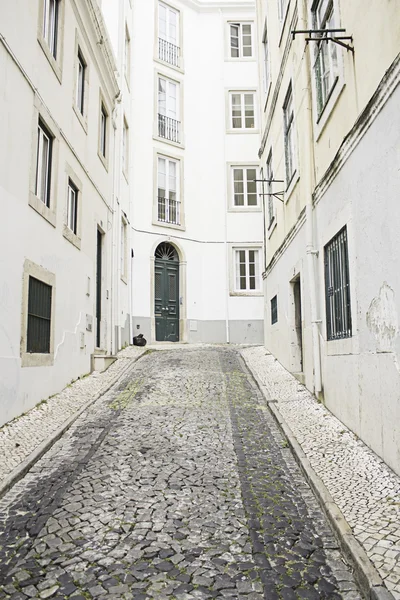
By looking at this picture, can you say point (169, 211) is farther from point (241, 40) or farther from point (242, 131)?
point (241, 40)

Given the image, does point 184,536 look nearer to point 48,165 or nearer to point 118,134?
point 48,165

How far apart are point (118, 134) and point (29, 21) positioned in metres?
6.18

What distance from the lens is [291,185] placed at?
8.98 meters

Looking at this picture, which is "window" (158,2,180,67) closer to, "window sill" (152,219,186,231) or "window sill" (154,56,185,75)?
"window sill" (154,56,185,75)

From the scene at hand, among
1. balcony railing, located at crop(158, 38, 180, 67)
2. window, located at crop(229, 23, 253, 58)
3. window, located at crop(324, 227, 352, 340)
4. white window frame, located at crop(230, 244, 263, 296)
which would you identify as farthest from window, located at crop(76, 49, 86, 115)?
window, located at crop(229, 23, 253, 58)

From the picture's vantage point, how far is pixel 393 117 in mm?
4262

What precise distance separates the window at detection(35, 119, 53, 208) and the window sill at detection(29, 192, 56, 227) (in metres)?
0.20

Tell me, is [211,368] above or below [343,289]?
below

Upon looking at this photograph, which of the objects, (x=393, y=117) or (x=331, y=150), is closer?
(x=393, y=117)

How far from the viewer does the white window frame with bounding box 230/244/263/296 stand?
18438 mm

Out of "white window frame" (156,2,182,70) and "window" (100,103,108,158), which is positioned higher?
"white window frame" (156,2,182,70)

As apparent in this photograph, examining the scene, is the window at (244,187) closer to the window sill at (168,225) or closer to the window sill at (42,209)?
the window sill at (168,225)

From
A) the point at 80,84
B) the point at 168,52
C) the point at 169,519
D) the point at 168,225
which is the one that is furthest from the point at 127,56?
the point at 169,519

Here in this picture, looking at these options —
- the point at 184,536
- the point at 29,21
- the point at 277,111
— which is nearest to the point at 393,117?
the point at 184,536
